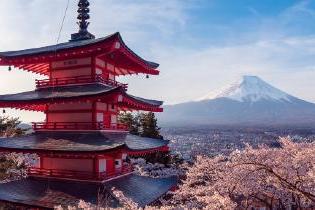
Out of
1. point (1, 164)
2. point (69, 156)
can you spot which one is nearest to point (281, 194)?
point (69, 156)

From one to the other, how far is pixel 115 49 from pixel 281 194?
14281mm

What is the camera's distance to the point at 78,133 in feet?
46.7

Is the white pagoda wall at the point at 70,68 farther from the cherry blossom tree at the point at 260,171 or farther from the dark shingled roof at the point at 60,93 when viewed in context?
the cherry blossom tree at the point at 260,171

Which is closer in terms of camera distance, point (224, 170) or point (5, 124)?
point (224, 170)

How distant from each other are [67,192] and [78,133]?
2295 mm

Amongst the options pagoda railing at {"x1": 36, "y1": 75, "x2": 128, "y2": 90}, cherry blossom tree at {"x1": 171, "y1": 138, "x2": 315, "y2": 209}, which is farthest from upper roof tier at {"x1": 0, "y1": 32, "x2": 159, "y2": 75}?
cherry blossom tree at {"x1": 171, "y1": 138, "x2": 315, "y2": 209}

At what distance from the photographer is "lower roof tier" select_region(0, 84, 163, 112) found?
13077 mm

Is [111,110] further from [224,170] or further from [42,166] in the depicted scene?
[224,170]

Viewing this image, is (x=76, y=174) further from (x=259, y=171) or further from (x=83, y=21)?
(x=259, y=171)

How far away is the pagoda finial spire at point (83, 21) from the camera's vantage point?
16.6 m

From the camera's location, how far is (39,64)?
15.9m

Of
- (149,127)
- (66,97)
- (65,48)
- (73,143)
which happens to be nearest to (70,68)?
(65,48)

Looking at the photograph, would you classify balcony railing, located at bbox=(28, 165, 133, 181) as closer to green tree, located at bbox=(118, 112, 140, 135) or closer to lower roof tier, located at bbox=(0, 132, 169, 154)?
lower roof tier, located at bbox=(0, 132, 169, 154)

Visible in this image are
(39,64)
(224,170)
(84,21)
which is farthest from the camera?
(224,170)
